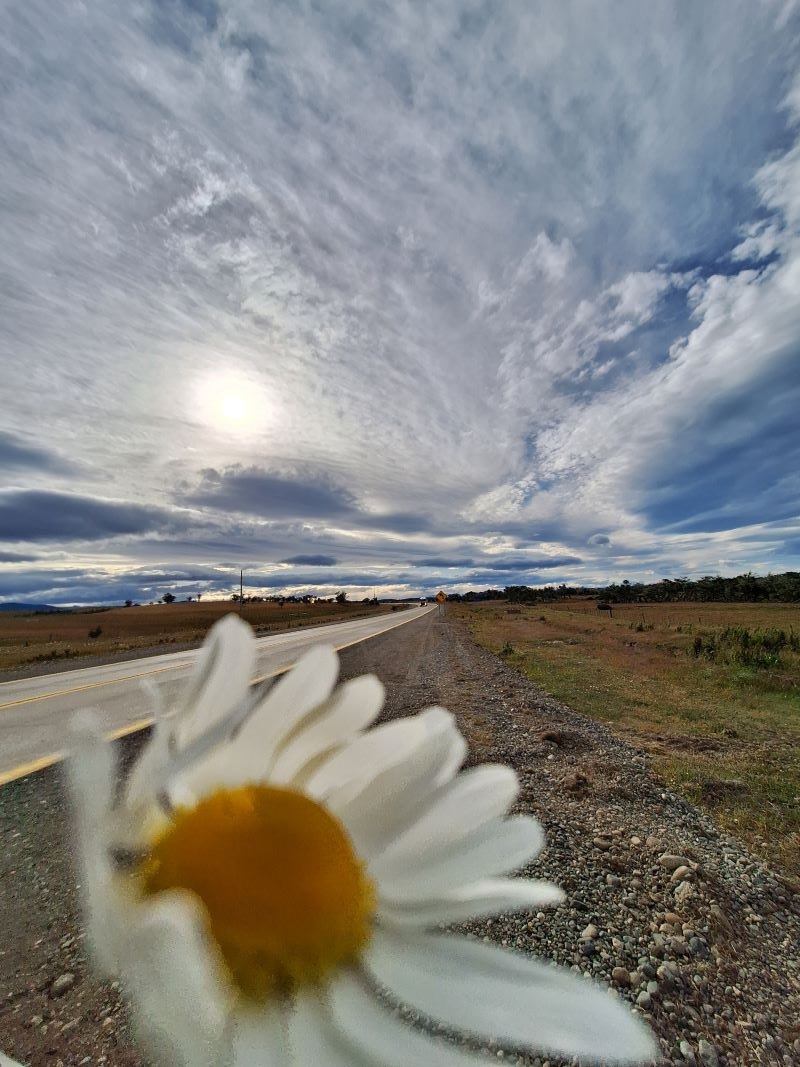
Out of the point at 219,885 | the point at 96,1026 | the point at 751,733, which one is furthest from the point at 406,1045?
the point at 751,733

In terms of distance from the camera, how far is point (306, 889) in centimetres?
41

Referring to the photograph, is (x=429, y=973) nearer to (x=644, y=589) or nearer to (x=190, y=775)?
(x=190, y=775)

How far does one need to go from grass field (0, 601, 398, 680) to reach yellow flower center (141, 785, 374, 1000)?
16 centimetres

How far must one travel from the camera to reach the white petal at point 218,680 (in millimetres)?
536

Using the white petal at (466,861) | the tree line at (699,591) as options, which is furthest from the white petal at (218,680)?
the tree line at (699,591)

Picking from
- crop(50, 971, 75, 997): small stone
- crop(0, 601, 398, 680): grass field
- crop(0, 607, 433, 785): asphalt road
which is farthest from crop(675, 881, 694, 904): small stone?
crop(50, 971, 75, 997): small stone

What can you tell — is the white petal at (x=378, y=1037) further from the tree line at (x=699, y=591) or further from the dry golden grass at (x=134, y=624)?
the tree line at (x=699, y=591)

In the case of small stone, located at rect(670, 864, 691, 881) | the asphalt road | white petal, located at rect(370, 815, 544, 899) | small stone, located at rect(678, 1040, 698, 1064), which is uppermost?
white petal, located at rect(370, 815, 544, 899)

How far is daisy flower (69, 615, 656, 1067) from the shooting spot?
0.35 m

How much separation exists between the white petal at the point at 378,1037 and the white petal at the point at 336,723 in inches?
8.0

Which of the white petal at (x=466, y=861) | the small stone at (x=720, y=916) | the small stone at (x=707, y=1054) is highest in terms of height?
the white petal at (x=466, y=861)

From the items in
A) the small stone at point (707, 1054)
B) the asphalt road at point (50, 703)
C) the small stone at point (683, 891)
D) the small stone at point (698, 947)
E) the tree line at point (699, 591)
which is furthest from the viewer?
the tree line at point (699, 591)

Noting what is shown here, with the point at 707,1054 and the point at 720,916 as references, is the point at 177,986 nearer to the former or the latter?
the point at 707,1054

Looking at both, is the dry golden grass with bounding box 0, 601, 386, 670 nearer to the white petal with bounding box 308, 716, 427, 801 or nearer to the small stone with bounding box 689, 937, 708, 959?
the white petal with bounding box 308, 716, 427, 801
